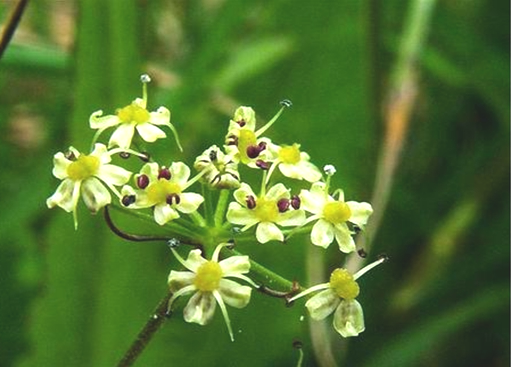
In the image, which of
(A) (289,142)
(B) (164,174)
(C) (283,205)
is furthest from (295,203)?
(A) (289,142)

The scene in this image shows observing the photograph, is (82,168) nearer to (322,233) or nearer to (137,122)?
(137,122)

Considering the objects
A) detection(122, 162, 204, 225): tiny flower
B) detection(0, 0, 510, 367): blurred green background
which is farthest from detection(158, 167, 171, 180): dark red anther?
detection(0, 0, 510, 367): blurred green background

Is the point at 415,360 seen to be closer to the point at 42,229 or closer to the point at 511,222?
the point at 511,222

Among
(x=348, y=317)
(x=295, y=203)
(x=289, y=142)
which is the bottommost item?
(x=348, y=317)

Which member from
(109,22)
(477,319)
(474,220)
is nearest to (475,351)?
(477,319)

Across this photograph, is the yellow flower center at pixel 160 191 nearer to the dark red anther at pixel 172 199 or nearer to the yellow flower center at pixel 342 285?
the dark red anther at pixel 172 199

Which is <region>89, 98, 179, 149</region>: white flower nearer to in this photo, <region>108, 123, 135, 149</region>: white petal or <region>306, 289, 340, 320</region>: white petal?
<region>108, 123, 135, 149</region>: white petal
